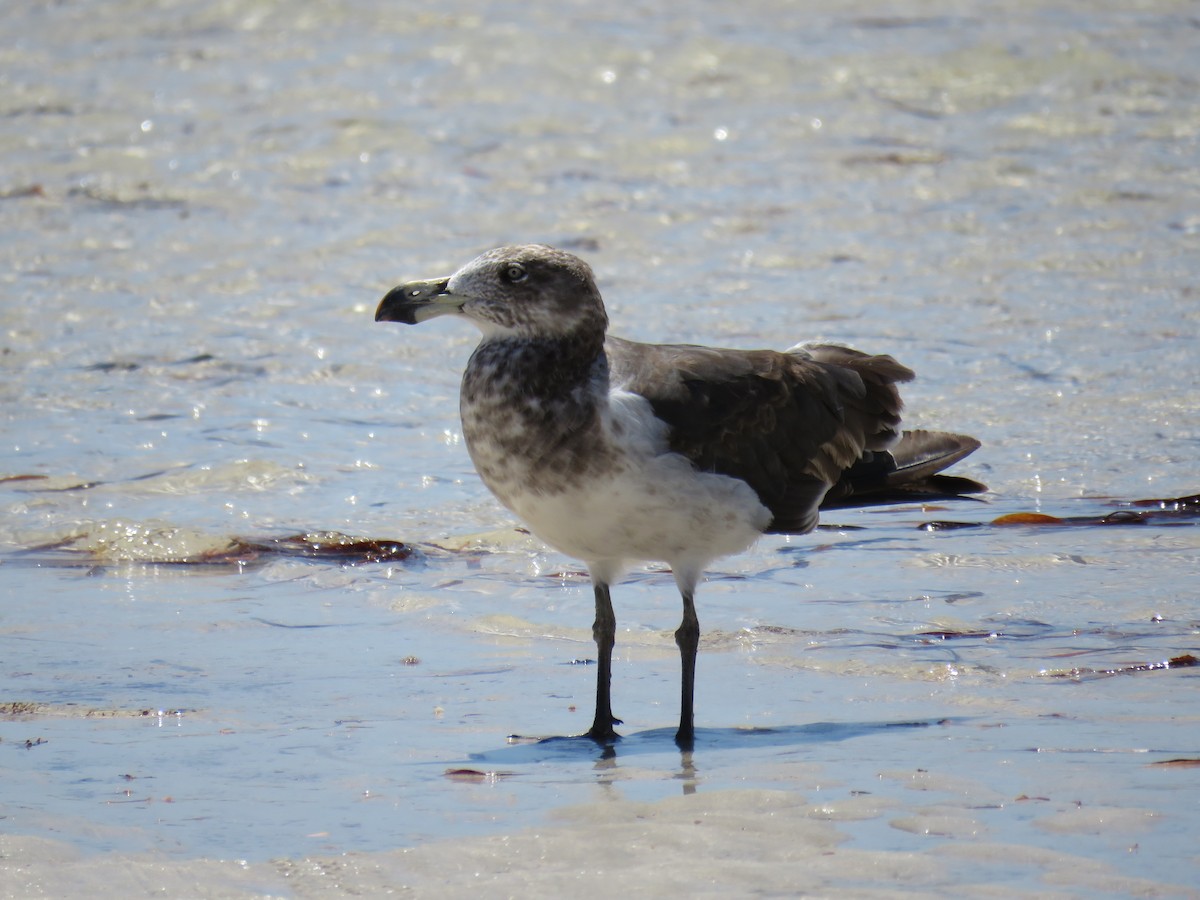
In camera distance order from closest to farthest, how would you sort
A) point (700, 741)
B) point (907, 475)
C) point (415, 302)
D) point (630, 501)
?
1. point (700, 741)
2. point (630, 501)
3. point (415, 302)
4. point (907, 475)

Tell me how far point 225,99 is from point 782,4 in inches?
225

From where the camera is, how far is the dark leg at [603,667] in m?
5.23

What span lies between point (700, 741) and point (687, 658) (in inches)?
15.1

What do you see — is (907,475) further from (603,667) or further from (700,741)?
(700,741)

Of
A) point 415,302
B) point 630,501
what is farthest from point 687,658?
point 415,302

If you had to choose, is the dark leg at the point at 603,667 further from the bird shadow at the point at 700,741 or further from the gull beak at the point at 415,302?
the gull beak at the point at 415,302

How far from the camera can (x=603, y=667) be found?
5.48 m

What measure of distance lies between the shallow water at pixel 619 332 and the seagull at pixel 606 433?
1.54 feet

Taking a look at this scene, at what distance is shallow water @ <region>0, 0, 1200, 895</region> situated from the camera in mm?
4691

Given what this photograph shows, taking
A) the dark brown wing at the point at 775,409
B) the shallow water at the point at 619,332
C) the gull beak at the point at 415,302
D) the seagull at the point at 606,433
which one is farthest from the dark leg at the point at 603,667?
the gull beak at the point at 415,302

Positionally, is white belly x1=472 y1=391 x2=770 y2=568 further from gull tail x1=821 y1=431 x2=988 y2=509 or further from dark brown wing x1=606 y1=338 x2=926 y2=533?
gull tail x1=821 y1=431 x2=988 y2=509

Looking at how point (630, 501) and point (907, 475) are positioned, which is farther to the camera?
point (907, 475)

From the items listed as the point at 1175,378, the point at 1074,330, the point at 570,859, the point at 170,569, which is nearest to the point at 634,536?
the point at 570,859

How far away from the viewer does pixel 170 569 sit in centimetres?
680
